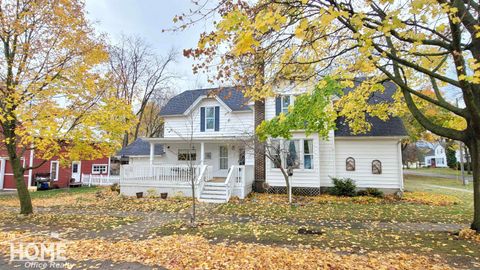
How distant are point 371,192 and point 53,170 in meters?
27.3

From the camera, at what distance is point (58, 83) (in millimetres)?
9672

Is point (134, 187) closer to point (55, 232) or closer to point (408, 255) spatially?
point (55, 232)

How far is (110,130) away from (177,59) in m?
26.3

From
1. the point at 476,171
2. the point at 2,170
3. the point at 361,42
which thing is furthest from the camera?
the point at 2,170

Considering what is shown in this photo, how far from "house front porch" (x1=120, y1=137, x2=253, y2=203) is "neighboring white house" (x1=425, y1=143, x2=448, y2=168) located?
65763 mm

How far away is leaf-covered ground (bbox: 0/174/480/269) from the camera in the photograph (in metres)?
5.12

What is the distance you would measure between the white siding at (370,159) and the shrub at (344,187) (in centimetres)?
53

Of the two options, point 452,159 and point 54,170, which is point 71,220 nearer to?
point 54,170

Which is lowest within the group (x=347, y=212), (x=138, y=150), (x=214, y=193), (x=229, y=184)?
(x=347, y=212)

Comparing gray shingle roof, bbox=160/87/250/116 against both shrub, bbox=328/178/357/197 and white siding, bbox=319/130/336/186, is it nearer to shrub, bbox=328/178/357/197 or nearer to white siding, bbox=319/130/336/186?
white siding, bbox=319/130/336/186

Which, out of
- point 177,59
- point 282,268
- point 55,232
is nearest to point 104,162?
point 177,59

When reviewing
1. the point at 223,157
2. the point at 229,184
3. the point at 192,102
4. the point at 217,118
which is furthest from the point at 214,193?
the point at 192,102

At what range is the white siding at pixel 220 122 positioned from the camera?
18.2 metres

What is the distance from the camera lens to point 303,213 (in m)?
10.4
